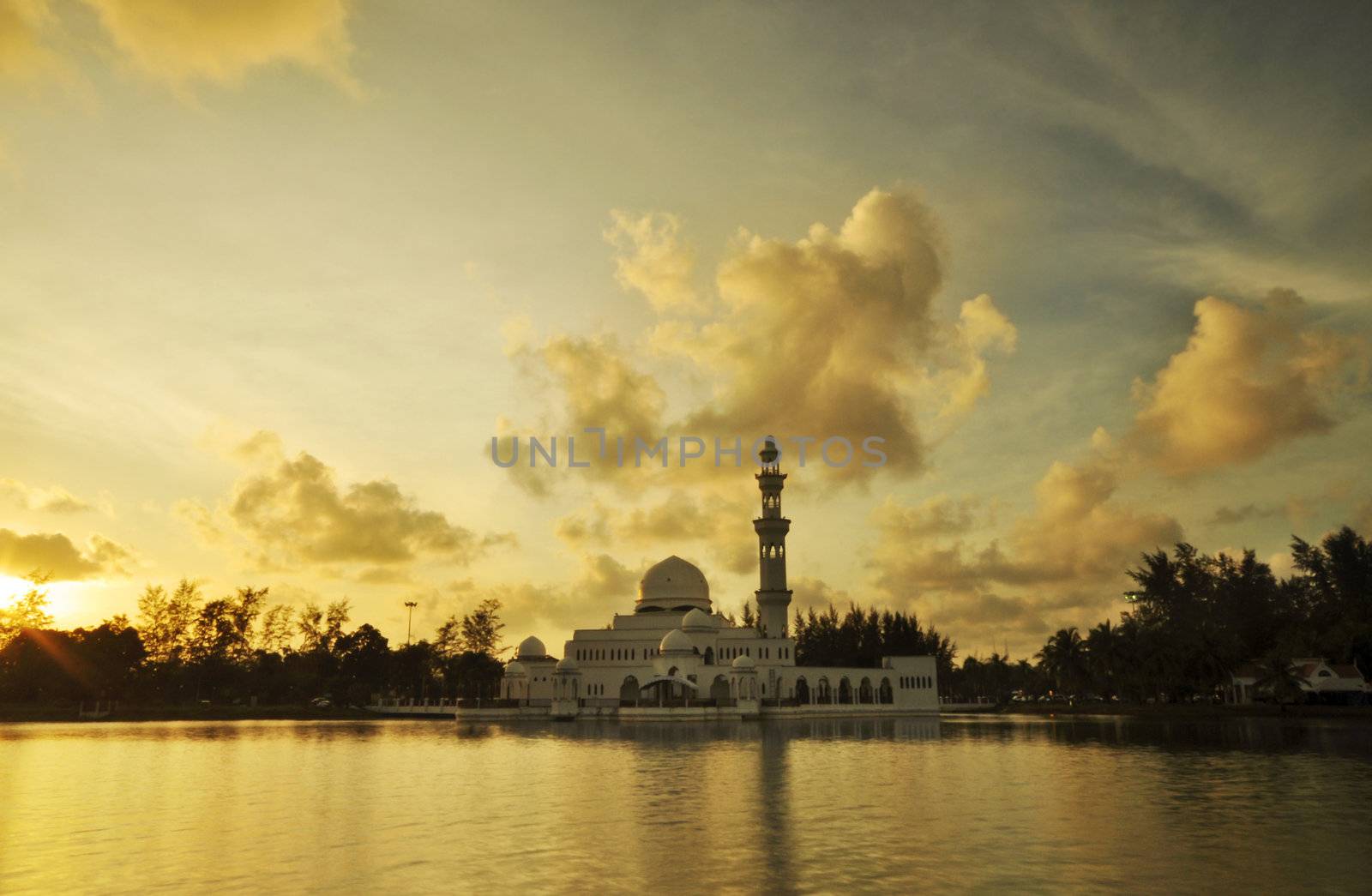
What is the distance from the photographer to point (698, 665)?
95.2 metres

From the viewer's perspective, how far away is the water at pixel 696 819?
17531 millimetres

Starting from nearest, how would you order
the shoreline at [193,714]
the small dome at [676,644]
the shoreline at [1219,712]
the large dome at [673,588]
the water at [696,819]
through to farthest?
the water at [696,819] → the shoreline at [1219,712] → the shoreline at [193,714] → the small dome at [676,644] → the large dome at [673,588]

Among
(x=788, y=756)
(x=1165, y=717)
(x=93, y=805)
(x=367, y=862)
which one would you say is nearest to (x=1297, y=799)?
(x=788, y=756)

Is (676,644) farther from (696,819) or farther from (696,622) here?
(696,819)

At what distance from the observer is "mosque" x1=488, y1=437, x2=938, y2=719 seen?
3691 inches

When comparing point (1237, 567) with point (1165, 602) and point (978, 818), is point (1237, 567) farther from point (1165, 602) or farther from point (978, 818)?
point (978, 818)

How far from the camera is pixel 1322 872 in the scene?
56.6 feet

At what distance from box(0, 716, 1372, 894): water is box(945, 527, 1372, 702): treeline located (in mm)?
41403

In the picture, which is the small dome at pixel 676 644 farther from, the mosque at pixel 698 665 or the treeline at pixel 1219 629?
the treeline at pixel 1219 629

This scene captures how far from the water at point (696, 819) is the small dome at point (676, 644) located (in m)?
46.2

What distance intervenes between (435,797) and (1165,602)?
4417 inches

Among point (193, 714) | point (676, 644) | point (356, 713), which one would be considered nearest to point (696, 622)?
point (676, 644)

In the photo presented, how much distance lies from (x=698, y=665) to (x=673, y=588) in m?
14.4

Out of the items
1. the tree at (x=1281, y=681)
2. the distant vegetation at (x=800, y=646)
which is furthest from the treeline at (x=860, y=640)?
the tree at (x=1281, y=681)
